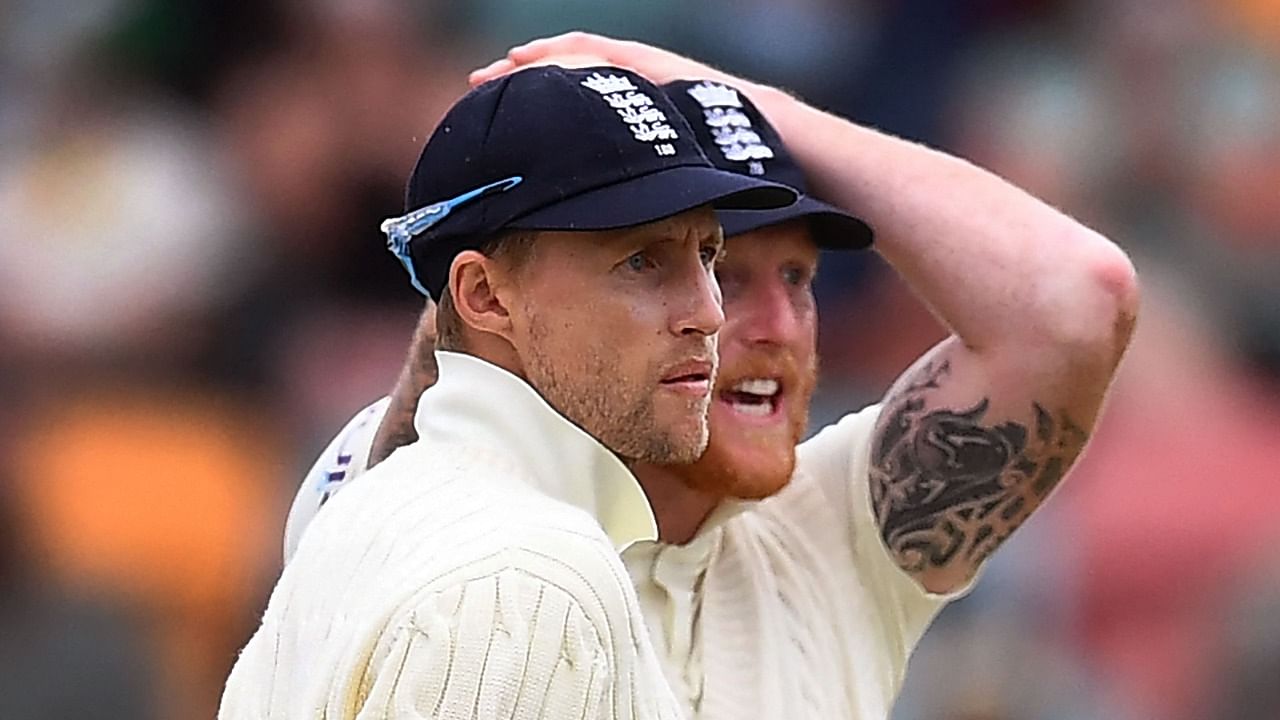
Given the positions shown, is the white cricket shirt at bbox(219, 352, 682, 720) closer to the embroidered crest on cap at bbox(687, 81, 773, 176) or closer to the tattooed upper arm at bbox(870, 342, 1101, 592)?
the embroidered crest on cap at bbox(687, 81, 773, 176)

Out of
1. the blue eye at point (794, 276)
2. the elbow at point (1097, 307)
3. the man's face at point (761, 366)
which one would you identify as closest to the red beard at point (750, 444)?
the man's face at point (761, 366)

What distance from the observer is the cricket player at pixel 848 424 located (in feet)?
9.09

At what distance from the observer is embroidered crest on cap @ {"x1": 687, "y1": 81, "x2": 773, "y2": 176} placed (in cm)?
276

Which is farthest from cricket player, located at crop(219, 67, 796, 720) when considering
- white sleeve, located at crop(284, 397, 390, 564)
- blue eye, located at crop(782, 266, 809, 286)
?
white sleeve, located at crop(284, 397, 390, 564)

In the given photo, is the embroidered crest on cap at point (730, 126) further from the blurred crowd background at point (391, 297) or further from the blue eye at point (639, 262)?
the blurred crowd background at point (391, 297)

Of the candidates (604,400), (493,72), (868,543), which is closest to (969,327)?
(868,543)

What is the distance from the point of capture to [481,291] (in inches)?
85.6

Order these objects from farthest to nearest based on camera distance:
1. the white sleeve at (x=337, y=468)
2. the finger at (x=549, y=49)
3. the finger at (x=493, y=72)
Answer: the white sleeve at (x=337, y=468) → the finger at (x=549, y=49) → the finger at (x=493, y=72)

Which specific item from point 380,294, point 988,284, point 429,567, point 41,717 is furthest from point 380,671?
point 380,294

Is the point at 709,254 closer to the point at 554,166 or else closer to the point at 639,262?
the point at 639,262

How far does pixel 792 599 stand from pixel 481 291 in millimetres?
849

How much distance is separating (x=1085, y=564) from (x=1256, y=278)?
1.29 m

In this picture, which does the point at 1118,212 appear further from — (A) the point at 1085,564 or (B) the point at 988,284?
(B) the point at 988,284

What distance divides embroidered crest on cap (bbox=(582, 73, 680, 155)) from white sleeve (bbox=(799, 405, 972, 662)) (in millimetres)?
887
